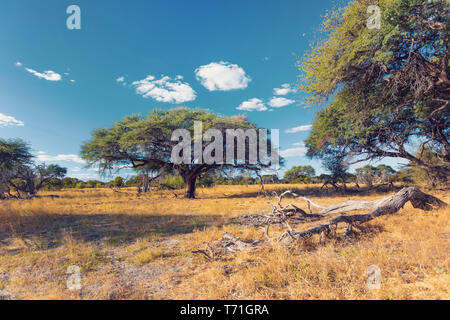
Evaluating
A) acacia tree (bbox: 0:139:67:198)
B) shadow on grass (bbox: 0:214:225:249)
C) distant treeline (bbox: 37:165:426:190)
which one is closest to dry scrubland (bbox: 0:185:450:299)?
shadow on grass (bbox: 0:214:225:249)

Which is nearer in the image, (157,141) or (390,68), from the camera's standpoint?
(390,68)

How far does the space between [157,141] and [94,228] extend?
35.2 ft

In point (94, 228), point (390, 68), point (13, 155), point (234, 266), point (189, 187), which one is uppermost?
point (390, 68)

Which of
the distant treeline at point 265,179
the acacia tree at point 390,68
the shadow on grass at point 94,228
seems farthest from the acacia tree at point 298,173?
the shadow on grass at point 94,228

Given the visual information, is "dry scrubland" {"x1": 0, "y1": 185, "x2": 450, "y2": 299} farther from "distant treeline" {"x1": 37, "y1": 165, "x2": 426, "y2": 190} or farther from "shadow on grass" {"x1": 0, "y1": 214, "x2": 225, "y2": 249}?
"distant treeline" {"x1": 37, "y1": 165, "x2": 426, "y2": 190}

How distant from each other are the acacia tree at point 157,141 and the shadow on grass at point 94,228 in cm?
826

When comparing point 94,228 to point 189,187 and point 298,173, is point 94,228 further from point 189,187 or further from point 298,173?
point 298,173

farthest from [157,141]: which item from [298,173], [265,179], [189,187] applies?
[298,173]

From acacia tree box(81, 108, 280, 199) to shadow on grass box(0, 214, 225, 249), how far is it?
8.26 m

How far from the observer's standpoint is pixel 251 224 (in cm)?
743

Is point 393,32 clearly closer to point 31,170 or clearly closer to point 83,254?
point 83,254

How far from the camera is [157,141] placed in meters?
17.3

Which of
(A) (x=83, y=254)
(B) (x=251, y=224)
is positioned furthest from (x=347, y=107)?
(A) (x=83, y=254)
